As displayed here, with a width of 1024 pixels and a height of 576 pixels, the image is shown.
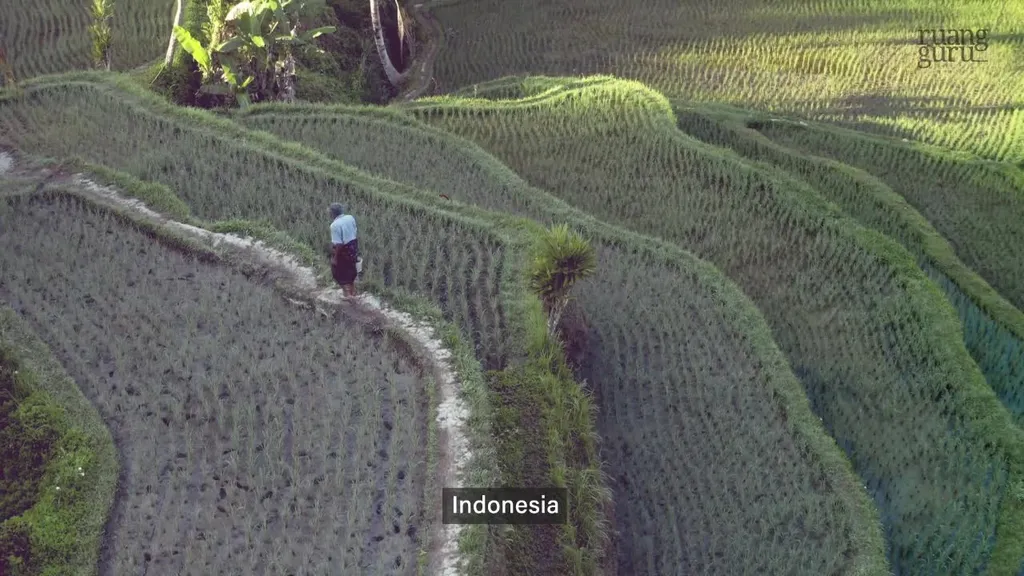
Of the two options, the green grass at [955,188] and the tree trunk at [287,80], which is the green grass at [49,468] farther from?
the green grass at [955,188]

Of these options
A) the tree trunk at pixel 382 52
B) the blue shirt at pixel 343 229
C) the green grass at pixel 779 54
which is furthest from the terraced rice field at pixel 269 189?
the green grass at pixel 779 54

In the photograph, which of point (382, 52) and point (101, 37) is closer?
point (101, 37)

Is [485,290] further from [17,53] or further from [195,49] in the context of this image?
[17,53]

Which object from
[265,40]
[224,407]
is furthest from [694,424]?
[265,40]

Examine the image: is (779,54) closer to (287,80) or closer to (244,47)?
(287,80)

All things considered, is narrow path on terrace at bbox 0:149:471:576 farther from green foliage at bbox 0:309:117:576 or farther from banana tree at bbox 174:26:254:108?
banana tree at bbox 174:26:254:108

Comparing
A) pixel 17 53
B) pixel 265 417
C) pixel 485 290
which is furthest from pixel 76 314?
pixel 17 53
